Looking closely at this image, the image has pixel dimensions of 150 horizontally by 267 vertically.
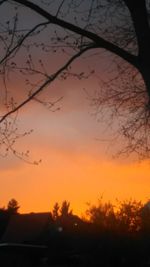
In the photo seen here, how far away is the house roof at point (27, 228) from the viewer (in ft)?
137

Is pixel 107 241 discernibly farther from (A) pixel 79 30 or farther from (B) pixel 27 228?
(A) pixel 79 30

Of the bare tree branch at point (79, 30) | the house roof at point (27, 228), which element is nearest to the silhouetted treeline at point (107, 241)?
the house roof at point (27, 228)

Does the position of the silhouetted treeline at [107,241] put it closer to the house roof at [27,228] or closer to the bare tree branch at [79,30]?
the house roof at [27,228]

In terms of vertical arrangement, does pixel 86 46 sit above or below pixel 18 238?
below

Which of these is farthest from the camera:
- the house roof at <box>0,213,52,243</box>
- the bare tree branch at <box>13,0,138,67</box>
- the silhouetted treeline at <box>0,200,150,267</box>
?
the house roof at <box>0,213,52,243</box>

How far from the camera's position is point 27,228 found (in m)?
43.9

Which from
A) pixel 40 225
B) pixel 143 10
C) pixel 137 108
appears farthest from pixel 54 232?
pixel 143 10

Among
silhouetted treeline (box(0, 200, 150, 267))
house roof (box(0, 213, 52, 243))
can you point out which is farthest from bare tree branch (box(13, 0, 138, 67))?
house roof (box(0, 213, 52, 243))

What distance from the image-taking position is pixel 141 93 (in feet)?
37.4

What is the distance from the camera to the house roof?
137 ft

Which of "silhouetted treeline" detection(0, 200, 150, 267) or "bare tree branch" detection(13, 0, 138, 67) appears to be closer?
"bare tree branch" detection(13, 0, 138, 67)

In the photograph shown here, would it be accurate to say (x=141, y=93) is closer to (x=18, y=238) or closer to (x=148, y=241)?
(x=148, y=241)

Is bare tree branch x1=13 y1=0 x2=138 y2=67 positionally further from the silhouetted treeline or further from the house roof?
the house roof

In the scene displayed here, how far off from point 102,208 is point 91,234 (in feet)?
34.1
